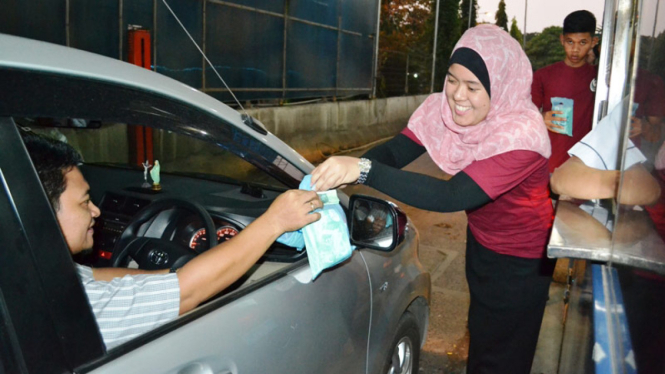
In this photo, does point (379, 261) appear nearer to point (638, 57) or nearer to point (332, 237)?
point (332, 237)

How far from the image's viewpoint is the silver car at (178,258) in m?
1.11

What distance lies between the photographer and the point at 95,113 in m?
1.34

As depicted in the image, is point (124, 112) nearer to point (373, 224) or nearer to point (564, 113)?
point (373, 224)

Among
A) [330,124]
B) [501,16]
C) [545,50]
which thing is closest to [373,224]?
[330,124]

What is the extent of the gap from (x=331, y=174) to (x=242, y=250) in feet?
1.33

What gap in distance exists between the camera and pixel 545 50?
55.2 metres

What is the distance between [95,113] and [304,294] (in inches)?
33.7

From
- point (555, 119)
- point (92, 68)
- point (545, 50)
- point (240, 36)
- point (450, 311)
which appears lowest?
point (450, 311)

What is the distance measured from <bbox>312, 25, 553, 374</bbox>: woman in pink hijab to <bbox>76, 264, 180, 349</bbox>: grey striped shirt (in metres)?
0.59

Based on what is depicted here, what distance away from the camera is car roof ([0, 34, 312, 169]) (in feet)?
4.08

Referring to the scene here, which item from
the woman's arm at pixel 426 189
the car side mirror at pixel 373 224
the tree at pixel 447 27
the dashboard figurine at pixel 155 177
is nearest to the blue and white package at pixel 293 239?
the car side mirror at pixel 373 224

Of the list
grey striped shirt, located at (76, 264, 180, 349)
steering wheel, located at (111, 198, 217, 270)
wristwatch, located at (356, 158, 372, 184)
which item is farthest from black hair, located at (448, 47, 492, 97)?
grey striped shirt, located at (76, 264, 180, 349)

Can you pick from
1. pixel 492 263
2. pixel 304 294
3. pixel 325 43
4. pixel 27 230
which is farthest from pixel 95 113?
pixel 325 43

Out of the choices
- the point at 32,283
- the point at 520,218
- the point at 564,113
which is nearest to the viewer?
the point at 32,283
